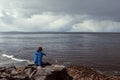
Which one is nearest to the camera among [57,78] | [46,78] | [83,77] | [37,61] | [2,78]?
[2,78]

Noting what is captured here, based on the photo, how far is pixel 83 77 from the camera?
26.1 metres

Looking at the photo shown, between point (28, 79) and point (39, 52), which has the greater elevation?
point (39, 52)

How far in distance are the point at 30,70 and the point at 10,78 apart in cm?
268

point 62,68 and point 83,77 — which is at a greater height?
point 62,68

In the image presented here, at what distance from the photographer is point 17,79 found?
56.9ft

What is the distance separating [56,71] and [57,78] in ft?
2.01

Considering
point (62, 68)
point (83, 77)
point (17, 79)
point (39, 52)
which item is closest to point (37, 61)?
point (39, 52)

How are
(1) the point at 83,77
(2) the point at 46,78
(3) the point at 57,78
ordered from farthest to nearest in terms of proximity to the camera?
(1) the point at 83,77, (3) the point at 57,78, (2) the point at 46,78

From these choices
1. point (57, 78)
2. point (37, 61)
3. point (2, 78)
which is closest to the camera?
point (2, 78)

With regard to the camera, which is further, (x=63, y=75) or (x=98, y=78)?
(x=98, y=78)

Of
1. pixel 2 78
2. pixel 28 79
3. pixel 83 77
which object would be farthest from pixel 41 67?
pixel 83 77

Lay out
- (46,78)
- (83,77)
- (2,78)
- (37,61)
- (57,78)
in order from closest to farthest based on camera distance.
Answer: (2,78), (46,78), (57,78), (37,61), (83,77)

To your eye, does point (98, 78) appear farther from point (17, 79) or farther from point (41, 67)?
point (17, 79)

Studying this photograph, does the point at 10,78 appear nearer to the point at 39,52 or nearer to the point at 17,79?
the point at 17,79
